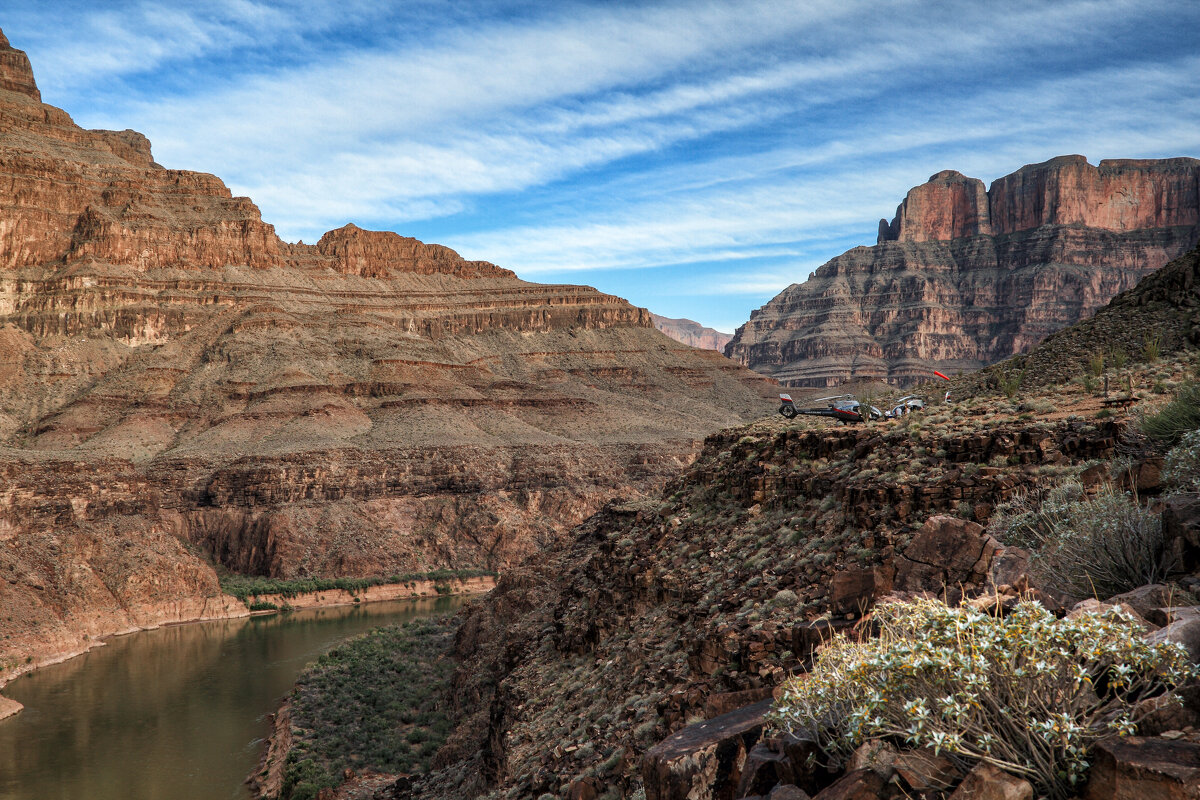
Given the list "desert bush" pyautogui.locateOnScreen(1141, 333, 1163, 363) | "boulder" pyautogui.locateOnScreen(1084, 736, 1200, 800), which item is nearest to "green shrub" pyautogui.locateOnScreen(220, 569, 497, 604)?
"desert bush" pyautogui.locateOnScreen(1141, 333, 1163, 363)

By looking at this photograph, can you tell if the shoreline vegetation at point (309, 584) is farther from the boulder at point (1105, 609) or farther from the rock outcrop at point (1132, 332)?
the boulder at point (1105, 609)

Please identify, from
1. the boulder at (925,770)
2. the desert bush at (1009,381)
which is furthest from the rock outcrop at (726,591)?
the desert bush at (1009,381)

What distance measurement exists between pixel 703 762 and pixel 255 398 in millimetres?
120711

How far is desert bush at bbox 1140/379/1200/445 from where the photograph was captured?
13.8 meters

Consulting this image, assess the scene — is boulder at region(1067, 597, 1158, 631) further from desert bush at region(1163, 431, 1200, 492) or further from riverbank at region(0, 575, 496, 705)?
riverbank at region(0, 575, 496, 705)

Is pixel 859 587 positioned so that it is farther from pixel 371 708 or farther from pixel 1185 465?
pixel 371 708

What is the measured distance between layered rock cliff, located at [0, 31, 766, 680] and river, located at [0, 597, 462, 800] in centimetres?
536

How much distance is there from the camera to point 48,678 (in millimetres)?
55531

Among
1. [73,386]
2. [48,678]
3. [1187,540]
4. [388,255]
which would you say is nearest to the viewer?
[1187,540]

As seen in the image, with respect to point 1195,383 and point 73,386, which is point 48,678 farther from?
point 73,386

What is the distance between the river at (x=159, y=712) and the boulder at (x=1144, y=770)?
3780 centimetres

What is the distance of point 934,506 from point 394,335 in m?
142

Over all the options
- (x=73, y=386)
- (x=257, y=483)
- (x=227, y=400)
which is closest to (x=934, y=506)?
(x=257, y=483)

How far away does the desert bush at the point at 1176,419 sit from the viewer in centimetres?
1378
